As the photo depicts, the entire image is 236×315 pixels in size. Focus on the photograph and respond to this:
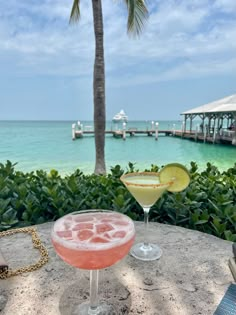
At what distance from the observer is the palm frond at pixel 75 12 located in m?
7.38

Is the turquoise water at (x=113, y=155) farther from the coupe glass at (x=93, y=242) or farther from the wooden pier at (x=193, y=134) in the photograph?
the coupe glass at (x=93, y=242)

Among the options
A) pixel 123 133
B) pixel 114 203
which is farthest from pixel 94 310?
pixel 123 133

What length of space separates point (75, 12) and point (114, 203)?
7.24 meters

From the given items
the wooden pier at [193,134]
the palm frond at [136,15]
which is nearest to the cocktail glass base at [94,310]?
the palm frond at [136,15]

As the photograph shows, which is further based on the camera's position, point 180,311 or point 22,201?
point 22,201

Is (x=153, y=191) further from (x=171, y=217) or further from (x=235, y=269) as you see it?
(x=171, y=217)

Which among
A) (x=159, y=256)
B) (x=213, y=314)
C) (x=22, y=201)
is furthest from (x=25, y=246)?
(x=213, y=314)

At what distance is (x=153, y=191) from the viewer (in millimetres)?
1428

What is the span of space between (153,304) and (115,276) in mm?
246

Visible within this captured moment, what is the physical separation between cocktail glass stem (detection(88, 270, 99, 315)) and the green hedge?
1046 millimetres

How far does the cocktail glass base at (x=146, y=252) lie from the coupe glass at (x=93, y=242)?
41 centimetres

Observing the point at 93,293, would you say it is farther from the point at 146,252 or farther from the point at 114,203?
the point at 114,203

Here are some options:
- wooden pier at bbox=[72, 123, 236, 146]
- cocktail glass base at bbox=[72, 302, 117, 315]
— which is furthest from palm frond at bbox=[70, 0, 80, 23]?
wooden pier at bbox=[72, 123, 236, 146]

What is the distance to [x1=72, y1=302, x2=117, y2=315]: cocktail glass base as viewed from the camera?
3.27 ft
